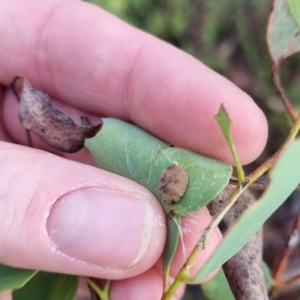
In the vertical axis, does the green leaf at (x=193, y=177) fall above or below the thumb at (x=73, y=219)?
above

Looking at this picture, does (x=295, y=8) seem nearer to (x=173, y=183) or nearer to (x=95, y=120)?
(x=173, y=183)

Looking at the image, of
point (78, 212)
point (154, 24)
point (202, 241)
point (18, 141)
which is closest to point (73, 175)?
point (78, 212)

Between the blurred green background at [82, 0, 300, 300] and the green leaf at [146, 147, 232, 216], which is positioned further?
the blurred green background at [82, 0, 300, 300]

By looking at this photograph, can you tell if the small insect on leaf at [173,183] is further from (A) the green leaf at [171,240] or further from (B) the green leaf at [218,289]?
(B) the green leaf at [218,289]

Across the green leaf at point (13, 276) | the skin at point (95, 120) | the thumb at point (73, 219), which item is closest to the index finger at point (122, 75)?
the skin at point (95, 120)

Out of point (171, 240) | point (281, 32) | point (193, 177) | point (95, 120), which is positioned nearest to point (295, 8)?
point (281, 32)

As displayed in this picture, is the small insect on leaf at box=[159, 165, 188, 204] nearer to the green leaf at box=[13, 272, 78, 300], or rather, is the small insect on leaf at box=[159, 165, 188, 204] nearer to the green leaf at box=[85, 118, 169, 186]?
the green leaf at box=[85, 118, 169, 186]

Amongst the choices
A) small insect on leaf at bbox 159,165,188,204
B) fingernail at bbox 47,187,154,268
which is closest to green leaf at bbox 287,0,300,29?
small insect on leaf at bbox 159,165,188,204

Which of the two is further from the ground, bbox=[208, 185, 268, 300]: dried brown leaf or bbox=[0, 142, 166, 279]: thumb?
bbox=[208, 185, 268, 300]: dried brown leaf
